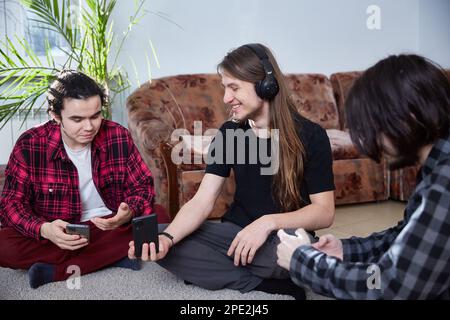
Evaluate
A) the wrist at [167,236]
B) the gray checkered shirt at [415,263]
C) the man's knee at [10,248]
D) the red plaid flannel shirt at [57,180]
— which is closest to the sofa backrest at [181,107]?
the red plaid flannel shirt at [57,180]

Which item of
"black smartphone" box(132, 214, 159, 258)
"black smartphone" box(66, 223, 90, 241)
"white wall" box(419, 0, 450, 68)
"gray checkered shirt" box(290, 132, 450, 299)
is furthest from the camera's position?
"white wall" box(419, 0, 450, 68)

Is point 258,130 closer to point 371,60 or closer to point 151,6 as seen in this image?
point 151,6

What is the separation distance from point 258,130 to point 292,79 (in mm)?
2230

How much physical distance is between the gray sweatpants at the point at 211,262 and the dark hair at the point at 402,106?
852 millimetres

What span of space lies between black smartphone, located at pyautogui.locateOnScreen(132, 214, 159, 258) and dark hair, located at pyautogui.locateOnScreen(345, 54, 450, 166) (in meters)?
0.75

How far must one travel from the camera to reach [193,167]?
293cm

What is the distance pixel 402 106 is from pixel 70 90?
1295 millimetres

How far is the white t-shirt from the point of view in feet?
6.75

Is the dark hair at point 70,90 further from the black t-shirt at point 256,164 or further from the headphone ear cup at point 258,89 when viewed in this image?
the headphone ear cup at point 258,89

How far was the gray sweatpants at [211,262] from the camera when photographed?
5.81 ft

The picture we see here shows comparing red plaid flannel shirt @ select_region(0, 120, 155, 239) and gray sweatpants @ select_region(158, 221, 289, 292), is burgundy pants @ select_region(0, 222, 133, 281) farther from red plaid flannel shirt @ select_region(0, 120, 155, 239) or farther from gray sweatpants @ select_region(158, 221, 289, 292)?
gray sweatpants @ select_region(158, 221, 289, 292)

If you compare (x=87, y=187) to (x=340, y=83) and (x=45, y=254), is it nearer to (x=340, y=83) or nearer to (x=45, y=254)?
(x=45, y=254)

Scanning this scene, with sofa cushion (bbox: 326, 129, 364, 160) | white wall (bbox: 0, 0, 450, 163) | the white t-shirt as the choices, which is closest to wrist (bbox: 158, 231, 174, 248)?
the white t-shirt

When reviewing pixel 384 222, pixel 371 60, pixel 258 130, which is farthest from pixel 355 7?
pixel 258 130
